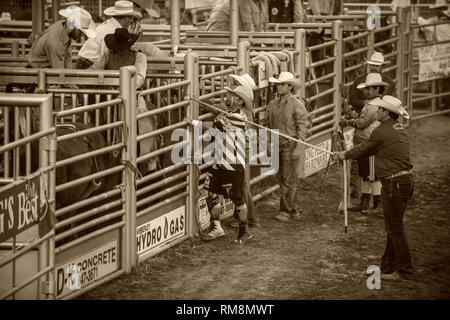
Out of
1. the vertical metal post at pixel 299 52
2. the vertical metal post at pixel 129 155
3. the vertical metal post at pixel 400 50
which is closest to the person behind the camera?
the vertical metal post at pixel 129 155

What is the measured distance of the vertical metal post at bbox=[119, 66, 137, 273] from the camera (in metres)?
9.62

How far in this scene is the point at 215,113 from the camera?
455 inches

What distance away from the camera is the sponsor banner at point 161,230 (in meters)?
10.3

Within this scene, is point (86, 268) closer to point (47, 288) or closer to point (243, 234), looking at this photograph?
point (47, 288)

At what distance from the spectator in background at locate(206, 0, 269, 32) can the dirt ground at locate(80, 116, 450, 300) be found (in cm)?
318

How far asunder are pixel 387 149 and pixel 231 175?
6.30 feet

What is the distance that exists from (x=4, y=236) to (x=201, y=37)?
8197 mm

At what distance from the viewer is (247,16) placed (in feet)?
52.5

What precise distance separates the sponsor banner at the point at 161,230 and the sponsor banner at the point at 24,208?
2020 mm

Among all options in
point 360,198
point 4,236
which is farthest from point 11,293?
point 360,198

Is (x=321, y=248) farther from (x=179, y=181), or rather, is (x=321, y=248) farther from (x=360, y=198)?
(x=360, y=198)

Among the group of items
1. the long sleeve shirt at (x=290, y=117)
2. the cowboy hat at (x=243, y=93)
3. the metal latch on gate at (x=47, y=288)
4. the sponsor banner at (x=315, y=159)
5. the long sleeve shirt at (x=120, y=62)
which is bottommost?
the metal latch on gate at (x=47, y=288)

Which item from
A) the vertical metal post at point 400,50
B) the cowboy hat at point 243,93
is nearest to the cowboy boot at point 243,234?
the cowboy hat at point 243,93

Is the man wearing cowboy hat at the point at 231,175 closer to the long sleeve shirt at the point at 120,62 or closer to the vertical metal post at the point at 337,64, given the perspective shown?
the long sleeve shirt at the point at 120,62
